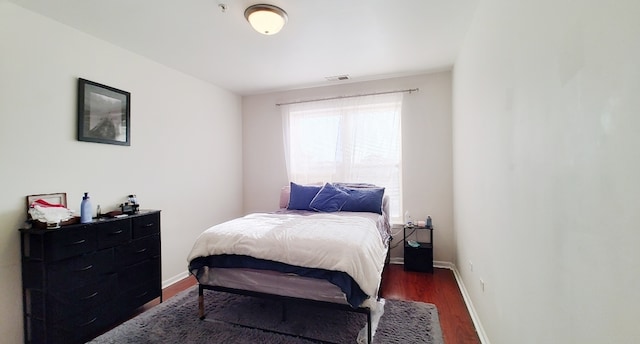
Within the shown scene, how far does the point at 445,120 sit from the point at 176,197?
11.9ft

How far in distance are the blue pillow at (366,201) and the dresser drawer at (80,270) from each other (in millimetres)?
2354

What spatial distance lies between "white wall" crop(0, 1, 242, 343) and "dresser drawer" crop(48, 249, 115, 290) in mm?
368

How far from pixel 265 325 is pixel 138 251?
140 cm

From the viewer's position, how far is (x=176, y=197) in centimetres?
335

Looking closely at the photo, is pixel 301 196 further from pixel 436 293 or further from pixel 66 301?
pixel 66 301

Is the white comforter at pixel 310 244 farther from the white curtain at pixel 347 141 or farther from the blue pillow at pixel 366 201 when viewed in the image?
the white curtain at pixel 347 141

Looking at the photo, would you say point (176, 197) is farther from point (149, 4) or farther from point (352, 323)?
point (352, 323)

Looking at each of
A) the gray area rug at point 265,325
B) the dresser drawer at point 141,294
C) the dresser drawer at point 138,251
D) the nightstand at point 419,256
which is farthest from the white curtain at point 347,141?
the dresser drawer at point 141,294

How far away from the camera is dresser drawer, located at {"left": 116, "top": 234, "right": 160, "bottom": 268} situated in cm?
237

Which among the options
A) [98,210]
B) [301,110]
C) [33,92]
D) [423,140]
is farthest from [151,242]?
[423,140]

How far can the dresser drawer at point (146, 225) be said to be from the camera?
2514mm

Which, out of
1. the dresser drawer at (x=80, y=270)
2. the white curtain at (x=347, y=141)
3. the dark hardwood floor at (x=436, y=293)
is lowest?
the dark hardwood floor at (x=436, y=293)

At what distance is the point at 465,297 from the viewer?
102 inches

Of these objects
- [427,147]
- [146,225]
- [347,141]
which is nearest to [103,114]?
[146,225]
